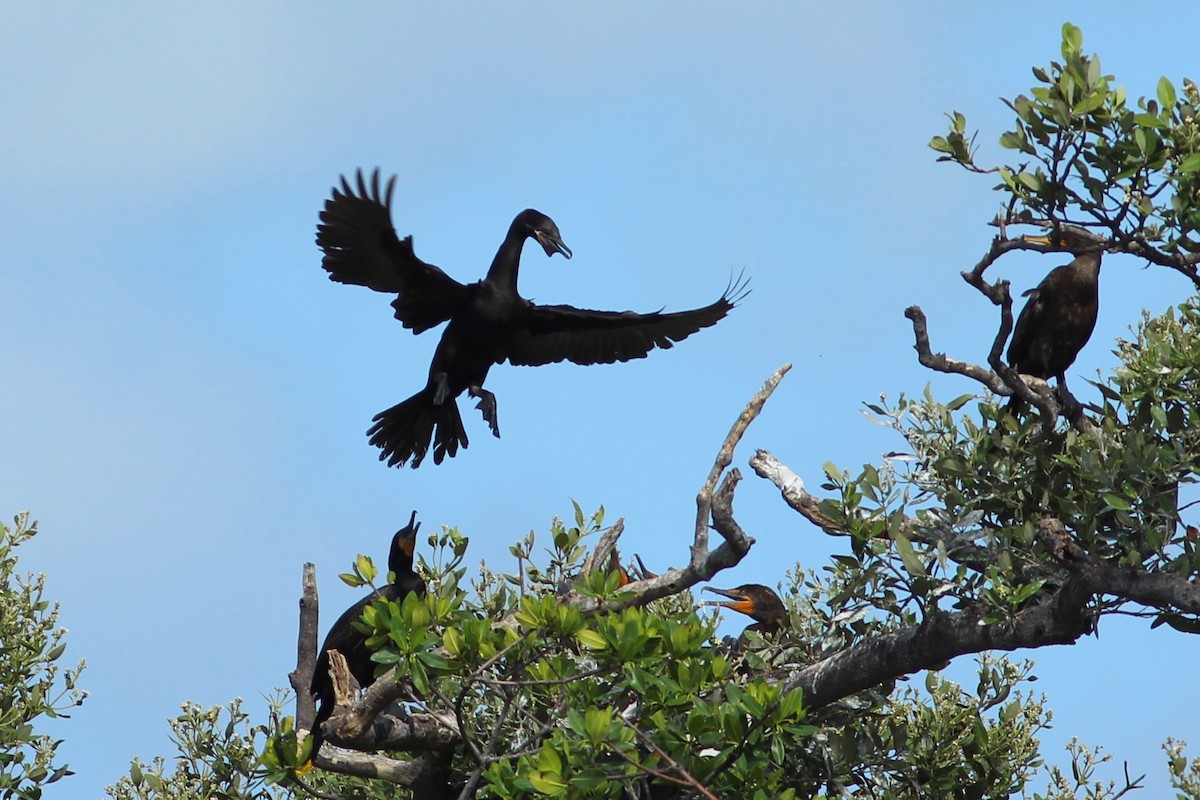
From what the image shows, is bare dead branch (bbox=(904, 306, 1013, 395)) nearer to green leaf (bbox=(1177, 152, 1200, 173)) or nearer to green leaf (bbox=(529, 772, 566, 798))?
green leaf (bbox=(1177, 152, 1200, 173))

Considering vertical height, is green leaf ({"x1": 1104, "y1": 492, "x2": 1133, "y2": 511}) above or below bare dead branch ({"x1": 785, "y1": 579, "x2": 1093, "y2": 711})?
above

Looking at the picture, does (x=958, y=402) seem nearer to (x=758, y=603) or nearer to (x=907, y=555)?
(x=907, y=555)

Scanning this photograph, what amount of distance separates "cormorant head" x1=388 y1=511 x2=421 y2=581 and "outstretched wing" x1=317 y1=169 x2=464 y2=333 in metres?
1.93

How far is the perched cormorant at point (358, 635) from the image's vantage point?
744cm

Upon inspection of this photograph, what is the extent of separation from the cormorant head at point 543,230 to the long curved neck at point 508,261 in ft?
0.13

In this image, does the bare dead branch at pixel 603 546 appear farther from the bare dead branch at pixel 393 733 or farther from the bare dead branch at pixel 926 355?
the bare dead branch at pixel 926 355

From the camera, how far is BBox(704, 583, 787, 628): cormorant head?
8.43m

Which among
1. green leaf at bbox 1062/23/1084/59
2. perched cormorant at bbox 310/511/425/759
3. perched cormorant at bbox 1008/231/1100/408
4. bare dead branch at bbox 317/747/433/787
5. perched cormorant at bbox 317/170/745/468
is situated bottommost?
bare dead branch at bbox 317/747/433/787

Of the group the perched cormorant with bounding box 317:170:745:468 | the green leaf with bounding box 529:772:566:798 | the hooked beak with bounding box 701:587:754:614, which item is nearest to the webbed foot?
the perched cormorant with bounding box 317:170:745:468

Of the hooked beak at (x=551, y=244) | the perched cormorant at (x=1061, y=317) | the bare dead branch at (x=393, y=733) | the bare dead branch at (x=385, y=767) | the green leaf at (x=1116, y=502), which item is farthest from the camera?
the hooked beak at (x=551, y=244)

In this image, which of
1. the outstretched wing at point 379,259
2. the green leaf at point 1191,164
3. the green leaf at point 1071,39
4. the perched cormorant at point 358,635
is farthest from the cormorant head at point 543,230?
the green leaf at point 1191,164

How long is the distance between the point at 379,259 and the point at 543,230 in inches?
46.9

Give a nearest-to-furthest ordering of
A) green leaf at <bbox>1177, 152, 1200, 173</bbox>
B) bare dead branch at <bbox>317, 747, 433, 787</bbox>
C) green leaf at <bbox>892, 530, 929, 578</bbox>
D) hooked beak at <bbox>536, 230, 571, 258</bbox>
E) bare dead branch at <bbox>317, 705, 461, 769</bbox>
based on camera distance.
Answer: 1. green leaf at <bbox>1177, 152, 1200, 173</bbox>
2. green leaf at <bbox>892, 530, 929, 578</bbox>
3. bare dead branch at <bbox>317, 705, 461, 769</bbox>
4. bare dead branch at <bbox>317, 747, 433, 787</bbox>
5. hooked beak at <bbox>536, 230, 571, 258</bbox>

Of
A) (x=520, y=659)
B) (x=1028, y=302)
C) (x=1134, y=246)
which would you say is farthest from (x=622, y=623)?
(x=1028, y=302)
